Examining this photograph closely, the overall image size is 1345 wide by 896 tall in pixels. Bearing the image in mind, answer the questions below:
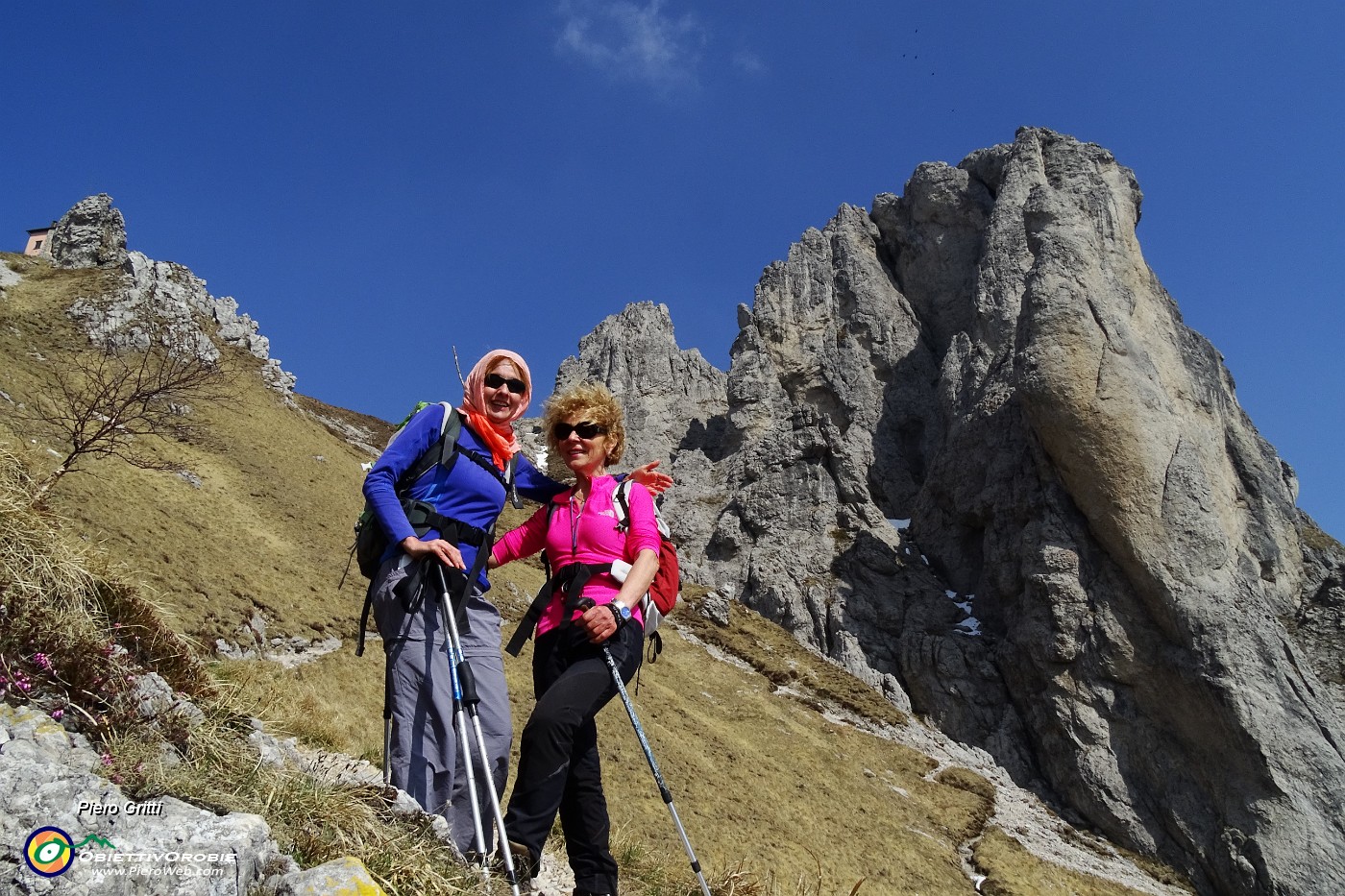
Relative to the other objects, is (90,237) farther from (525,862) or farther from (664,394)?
(525,862)

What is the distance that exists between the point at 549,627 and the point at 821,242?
73369 mm

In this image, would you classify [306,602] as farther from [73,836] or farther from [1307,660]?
[1307,660]

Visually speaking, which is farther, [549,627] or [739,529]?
[739,529]

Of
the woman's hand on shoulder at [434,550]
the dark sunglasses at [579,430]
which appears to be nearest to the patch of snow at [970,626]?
the dark sunglasses at [579,430]

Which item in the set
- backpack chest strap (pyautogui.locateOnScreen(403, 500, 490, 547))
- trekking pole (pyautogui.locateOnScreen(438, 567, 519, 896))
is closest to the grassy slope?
backpack chest strap (pyautogui.locateOnScreen(403, 500, 490, 547))

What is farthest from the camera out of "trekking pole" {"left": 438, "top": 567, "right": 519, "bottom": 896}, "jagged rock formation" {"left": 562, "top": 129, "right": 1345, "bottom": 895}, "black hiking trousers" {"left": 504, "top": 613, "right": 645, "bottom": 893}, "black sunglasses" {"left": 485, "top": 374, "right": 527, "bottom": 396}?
"jagged rock formation" {"left": 562, "top": 129, "right": 1345, "bottom": 895}

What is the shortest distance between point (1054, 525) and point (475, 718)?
43177mm

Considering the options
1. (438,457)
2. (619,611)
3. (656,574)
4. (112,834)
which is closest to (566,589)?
(619,611)

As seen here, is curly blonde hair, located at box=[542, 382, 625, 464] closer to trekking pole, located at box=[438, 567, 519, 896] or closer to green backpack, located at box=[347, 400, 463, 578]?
green backpack, located at box=[347, 400, 463, 578]

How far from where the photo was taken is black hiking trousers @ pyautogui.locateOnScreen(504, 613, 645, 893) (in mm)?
4375

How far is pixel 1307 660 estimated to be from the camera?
38.3 m

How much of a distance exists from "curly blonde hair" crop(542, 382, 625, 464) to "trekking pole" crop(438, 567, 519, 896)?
143 cm

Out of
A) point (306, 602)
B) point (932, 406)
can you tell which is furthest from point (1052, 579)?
point (306, 602)

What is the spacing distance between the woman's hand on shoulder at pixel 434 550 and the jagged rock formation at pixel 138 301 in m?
Result: 37.1
